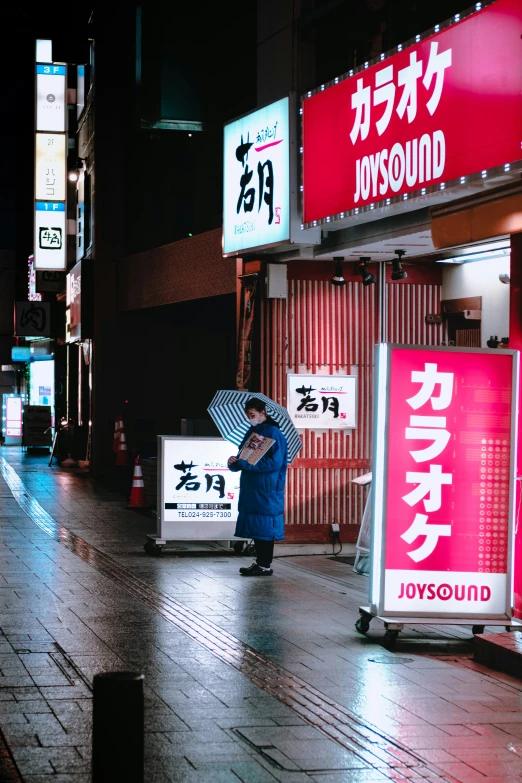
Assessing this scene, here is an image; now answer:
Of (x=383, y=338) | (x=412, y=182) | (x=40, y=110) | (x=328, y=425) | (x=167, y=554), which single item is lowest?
(x=167, y=554)

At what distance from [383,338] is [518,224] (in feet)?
18.7

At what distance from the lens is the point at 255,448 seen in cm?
1227

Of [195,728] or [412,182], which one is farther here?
[412,182]

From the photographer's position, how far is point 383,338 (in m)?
14.3

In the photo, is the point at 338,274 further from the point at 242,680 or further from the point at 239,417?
the point at 242,680

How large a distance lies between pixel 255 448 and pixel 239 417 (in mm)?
924

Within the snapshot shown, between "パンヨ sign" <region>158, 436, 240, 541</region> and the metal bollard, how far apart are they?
30.8 ft

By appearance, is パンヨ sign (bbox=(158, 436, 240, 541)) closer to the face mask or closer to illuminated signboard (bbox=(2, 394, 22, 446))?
the face mask

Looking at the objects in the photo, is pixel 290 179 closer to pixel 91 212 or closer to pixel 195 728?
pixel 195 728

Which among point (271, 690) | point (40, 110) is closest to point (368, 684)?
point (271, 690)

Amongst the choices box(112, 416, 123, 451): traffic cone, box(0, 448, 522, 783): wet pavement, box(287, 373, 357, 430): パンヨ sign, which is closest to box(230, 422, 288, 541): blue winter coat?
box(0, 448, 522, 783): wet pavement

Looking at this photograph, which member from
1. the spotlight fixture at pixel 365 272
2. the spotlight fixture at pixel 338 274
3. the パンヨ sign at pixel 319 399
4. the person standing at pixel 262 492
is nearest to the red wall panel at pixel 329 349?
the パンヨ sign at pixel 319 399

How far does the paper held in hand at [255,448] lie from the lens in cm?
1222

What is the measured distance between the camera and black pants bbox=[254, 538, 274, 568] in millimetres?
12383
